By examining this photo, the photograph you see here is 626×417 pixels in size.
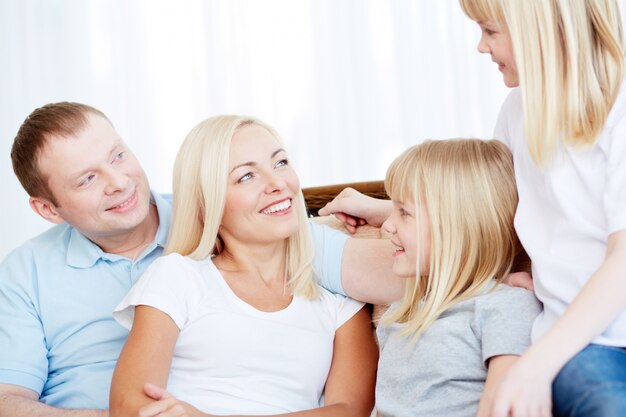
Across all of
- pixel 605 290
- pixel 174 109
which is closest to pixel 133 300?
pixel 605 290

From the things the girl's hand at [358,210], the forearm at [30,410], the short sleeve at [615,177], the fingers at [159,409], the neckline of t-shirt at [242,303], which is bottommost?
the forearm at [30,410]

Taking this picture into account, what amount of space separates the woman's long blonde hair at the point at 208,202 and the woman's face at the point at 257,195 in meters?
0.03

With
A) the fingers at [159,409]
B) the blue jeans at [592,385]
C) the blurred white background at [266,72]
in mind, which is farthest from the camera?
the blurred white background at [266,72]

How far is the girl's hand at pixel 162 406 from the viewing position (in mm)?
1533

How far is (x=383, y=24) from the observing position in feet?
14.8

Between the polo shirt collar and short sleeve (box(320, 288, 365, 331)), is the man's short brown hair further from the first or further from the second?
short sleeve (box(320, 288, 365, 331))

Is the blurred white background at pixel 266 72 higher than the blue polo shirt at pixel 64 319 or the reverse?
higher

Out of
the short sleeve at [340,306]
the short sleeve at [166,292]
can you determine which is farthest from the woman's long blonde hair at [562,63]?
the short sleeve at [166,292]

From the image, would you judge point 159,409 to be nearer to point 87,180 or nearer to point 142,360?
point 142,360

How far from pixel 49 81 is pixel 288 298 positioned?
10.2ft

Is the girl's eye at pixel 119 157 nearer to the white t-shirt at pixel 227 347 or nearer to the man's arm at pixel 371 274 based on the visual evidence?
the white t-shirt at pixel 227 347

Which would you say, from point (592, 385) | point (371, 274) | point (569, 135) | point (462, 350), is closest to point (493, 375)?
point (462, 350)

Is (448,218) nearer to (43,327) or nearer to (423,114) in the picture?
(43,327)

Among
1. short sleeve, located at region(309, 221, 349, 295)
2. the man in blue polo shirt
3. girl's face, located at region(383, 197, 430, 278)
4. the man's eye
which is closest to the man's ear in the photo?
the man in blue polo shirt
